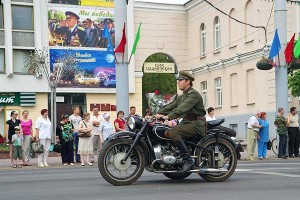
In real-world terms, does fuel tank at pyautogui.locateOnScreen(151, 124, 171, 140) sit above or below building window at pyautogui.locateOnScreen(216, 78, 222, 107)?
below

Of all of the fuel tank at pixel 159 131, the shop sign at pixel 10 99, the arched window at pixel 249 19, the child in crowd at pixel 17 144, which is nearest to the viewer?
the fuel tank at pixel 159 131

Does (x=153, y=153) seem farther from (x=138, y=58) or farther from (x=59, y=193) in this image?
(x=138, y=58)

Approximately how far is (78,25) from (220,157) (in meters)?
32.5

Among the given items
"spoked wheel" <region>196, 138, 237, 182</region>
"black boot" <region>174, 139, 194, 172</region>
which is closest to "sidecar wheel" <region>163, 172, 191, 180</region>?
"spoked wheel" <region>196, 138, 237, 182</region>

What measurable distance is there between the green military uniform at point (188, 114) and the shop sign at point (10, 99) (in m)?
31.6

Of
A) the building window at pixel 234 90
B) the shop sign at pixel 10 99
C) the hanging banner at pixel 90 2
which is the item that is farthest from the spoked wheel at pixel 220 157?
the hanging banner at pixel 90 2

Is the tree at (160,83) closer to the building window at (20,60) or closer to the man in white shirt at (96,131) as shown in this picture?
the building window at (20,60)

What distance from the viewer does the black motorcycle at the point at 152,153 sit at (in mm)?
10102

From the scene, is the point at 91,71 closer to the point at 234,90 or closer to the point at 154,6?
the point at 154,6

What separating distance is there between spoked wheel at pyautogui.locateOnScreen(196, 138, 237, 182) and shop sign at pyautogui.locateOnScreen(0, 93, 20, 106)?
31.7 metres

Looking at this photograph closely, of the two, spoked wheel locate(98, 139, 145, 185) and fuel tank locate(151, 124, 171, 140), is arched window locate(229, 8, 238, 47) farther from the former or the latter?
spoked wheel locate(98, 139, 145, 185)

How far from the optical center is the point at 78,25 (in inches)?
1649

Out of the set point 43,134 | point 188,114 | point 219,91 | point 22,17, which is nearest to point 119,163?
point 188,114

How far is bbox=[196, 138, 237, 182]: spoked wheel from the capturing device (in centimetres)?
1048
